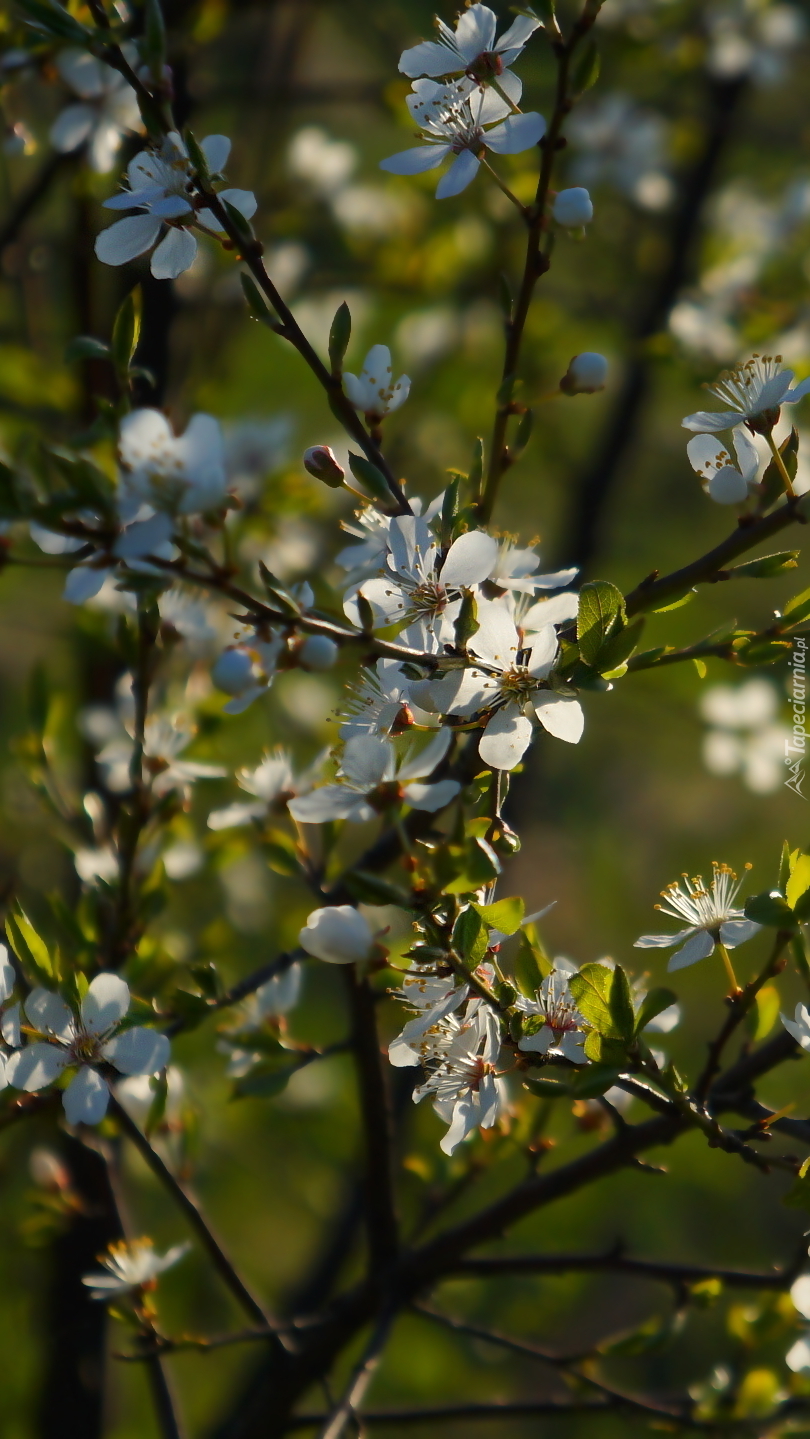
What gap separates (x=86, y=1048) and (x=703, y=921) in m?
0.53

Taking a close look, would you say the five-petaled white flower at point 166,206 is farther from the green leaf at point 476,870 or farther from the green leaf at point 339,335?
the green leaf at point 476,870

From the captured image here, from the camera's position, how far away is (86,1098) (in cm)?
92

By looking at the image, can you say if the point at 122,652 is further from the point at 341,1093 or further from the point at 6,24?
the point at 341,1093

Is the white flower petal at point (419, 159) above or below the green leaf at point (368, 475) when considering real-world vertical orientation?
above

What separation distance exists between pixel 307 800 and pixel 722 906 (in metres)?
0.41

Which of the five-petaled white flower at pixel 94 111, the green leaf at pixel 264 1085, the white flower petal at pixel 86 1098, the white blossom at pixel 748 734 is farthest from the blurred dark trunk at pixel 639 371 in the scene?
the white flower petal at pixel 86 1098

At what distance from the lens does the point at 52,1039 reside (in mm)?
976

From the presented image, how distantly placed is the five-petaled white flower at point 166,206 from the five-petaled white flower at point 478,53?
7.3 inches

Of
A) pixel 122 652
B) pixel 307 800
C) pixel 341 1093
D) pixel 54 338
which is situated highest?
pixel 307 800

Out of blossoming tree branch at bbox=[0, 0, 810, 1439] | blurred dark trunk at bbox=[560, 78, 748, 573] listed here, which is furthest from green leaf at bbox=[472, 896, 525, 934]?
blurred dark trunk at bbox=[560, 78, 748, 573]

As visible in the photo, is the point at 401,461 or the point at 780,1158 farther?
the point at 401,461

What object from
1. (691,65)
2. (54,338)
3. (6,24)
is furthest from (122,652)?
(691,65)

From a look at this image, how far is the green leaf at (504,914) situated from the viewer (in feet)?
2.57

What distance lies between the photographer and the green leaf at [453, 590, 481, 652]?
2.64ft
